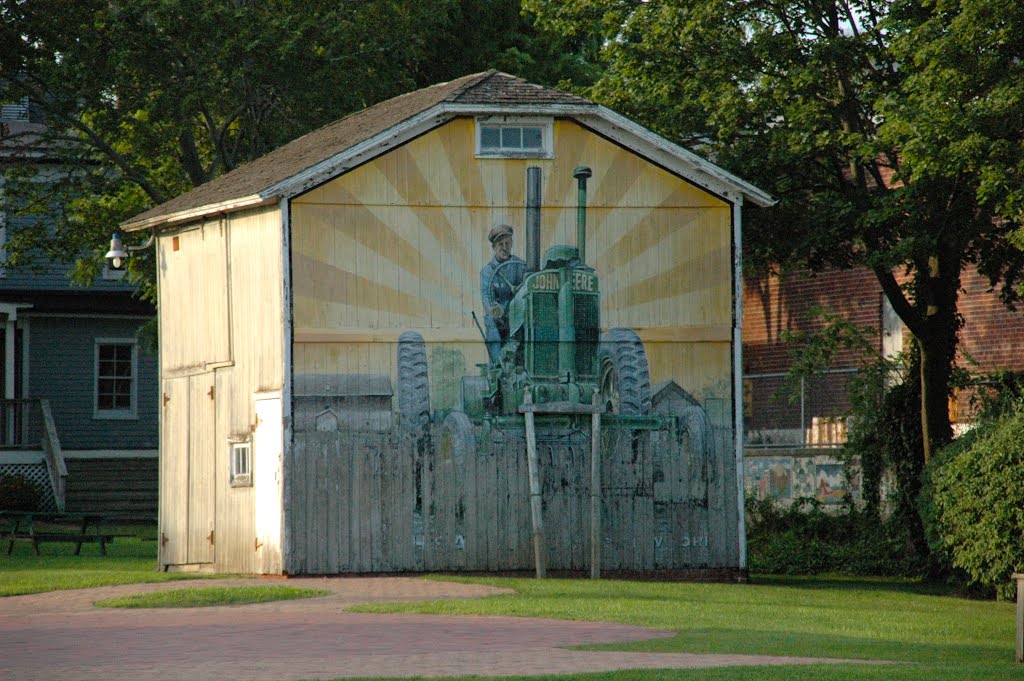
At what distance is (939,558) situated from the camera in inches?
885

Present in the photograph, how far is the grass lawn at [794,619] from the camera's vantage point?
493 inches

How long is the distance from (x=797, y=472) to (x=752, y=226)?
23.6 feet

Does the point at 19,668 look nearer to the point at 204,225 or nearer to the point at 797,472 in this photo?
the point at 204,225

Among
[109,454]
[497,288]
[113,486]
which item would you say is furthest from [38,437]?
[497,288]

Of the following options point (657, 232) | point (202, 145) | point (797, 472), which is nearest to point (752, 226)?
point (657, 232)

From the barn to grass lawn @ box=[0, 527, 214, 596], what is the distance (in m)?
1.60

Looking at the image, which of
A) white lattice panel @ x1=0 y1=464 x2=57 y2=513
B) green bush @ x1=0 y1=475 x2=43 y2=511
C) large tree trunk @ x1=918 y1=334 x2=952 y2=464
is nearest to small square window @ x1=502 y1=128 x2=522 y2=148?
large tree trunk @ x1=918 y1=334 x2=952 y2=464

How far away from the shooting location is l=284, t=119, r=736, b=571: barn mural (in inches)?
841

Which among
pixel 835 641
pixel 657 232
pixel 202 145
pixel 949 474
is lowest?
pixel 835 641

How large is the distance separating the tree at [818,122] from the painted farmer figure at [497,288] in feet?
13.8

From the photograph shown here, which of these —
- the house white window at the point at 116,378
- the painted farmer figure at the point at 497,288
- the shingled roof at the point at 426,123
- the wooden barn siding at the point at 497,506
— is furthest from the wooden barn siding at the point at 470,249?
the house white window at the point at 116,378

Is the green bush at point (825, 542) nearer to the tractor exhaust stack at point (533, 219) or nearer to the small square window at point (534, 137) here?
the tractor exhaust stack at point (533, 219)

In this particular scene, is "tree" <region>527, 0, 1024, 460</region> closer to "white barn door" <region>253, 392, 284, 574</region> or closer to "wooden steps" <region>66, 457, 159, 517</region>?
"white barn door" <region>253, 392, 284, 574</region>

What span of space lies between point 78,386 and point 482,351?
2060 cm
